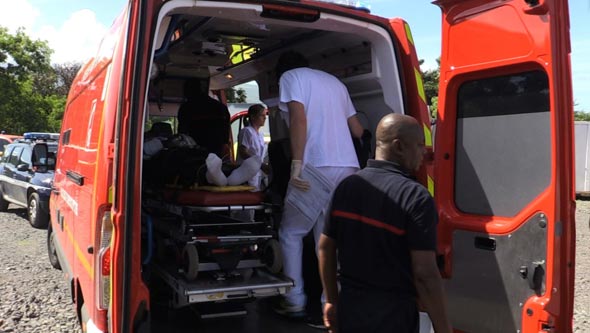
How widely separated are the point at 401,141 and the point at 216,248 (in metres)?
1.71

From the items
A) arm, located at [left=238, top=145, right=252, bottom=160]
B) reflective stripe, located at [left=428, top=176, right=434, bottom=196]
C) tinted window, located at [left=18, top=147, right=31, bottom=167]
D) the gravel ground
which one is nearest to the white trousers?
reflective stripe, located at [left=428, top=176, right=434, bottom=196]

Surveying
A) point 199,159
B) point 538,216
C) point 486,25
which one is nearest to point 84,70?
point 199,159

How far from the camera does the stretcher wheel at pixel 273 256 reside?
12.0ft

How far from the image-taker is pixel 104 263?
2.71m

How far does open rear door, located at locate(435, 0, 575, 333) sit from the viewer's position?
2.58m

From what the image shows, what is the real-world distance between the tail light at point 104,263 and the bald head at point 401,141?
4.66 ft

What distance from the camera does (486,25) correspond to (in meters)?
2.89

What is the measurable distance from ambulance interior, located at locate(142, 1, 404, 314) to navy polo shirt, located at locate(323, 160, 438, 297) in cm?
126

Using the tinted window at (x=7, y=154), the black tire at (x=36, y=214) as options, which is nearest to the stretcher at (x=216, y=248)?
the black tire at (x=36, y=214)

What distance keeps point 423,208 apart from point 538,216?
0.92 m

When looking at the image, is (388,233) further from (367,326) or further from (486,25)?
(486,25)

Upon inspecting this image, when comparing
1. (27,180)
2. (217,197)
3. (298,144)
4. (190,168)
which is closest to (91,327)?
(217,197)

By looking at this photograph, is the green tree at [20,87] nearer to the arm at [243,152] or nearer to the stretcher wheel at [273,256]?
the arm at [243,152]

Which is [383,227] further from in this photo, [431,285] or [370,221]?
[431,285]
